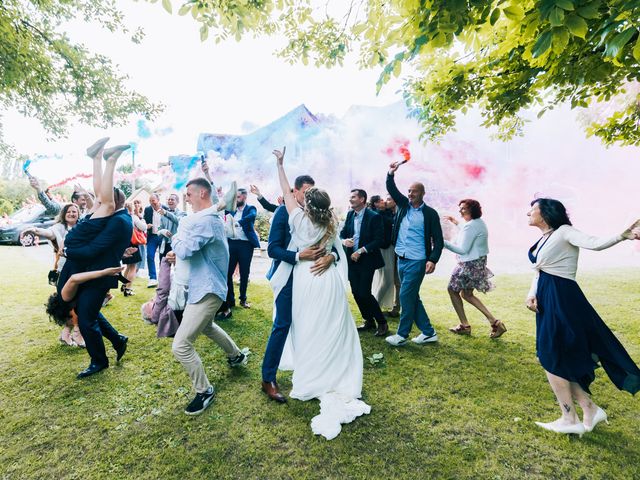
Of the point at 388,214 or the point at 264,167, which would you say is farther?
the point at 264,167

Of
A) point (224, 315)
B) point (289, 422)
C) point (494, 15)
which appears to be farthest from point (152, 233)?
point (494, 15)

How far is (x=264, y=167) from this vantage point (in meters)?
13.4

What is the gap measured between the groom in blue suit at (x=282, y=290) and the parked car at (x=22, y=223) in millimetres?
20071

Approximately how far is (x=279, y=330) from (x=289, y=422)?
848mm

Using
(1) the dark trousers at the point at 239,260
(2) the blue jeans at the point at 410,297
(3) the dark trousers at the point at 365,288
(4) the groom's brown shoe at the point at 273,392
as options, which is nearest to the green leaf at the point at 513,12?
(2) the blue jeans at the point at 410,297

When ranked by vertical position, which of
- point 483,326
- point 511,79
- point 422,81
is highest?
point 422,81

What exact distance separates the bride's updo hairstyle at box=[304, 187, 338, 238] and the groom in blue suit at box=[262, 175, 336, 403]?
0.29 meters

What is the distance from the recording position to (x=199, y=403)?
10.6 feet

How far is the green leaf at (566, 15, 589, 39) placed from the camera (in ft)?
7.76

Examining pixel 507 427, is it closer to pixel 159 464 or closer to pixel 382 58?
pixel 159 464

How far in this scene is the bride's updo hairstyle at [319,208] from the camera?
3244mm

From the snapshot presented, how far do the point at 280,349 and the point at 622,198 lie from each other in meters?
14.9

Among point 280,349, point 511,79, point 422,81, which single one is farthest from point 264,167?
point 280,349

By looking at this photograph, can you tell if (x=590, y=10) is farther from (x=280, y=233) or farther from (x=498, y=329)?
(x=498, y=329)
